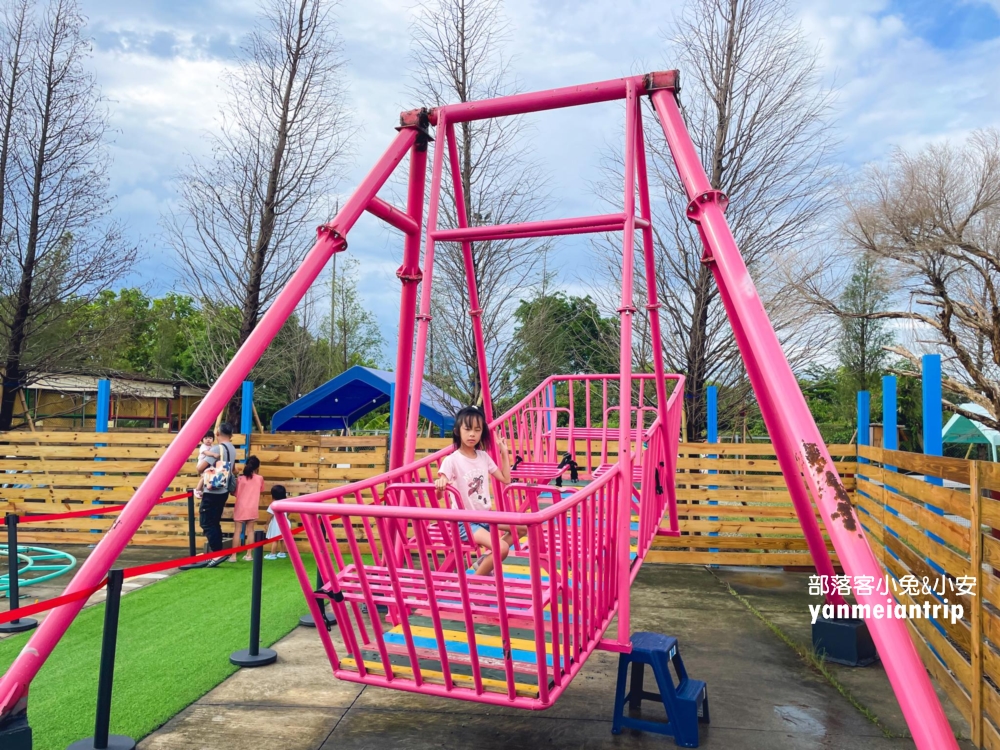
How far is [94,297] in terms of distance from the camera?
42.4ft

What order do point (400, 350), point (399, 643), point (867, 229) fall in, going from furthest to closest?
1. point (867, 229)
2. point (400, 350)
3. point (399, 643)

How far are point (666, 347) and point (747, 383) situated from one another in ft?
4.14

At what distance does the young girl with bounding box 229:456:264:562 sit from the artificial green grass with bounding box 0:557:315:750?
2.64 feet

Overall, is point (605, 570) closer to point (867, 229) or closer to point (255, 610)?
point (255, 610)

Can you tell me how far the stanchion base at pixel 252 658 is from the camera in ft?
15.3

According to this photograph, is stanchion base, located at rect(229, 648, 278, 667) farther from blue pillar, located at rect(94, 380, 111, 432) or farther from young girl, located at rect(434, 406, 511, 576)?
blue pillar, located at rect(94, 380, 111, 432)

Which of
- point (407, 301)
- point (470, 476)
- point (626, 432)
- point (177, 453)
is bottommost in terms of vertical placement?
point (470, 476)

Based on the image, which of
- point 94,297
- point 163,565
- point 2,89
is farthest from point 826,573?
point 2,89

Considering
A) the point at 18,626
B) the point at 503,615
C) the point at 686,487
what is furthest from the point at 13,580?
the point at 686,487

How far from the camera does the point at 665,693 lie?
11.6 feet

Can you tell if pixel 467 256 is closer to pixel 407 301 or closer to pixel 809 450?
pixel 407 301

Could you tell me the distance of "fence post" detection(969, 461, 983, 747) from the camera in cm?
338

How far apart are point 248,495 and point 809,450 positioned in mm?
7034

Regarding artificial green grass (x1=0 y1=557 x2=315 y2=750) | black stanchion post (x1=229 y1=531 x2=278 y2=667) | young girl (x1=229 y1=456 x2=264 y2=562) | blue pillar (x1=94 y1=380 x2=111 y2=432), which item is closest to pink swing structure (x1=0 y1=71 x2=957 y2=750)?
artificial green grass (x1=0 y1=557 x2=315 y2=750)
